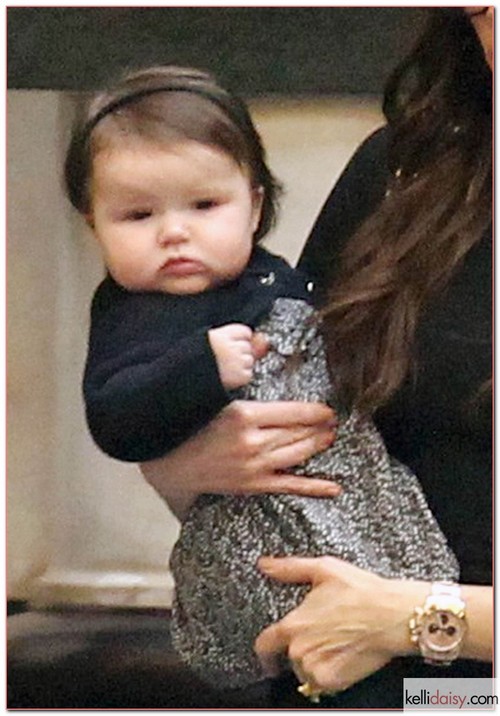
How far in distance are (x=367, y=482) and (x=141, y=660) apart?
0.23 meters

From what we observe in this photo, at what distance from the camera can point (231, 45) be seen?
0.92 meters

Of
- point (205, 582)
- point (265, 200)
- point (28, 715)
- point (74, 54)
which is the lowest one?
point (28, 715)

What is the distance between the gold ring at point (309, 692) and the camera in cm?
90

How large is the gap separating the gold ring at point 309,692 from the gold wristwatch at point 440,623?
87mm

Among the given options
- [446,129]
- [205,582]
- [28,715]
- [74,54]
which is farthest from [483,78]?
[28,715]

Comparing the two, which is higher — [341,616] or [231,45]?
[231,45]

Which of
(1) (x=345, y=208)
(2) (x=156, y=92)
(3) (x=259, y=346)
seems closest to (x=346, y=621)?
(3) (x=259, y=346)

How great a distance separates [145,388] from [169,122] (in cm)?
20

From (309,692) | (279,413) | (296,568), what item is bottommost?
(309,692)

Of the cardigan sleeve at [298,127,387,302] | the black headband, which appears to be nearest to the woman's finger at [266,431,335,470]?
the cardigan sleeve at [298,127,387,302]

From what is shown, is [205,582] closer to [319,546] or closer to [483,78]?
[319,546]

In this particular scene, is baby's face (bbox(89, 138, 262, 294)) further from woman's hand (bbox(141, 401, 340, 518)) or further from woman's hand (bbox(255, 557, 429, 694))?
woman's hand (bbox(255, 557, 429, 694))

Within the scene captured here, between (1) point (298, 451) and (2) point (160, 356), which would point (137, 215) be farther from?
(1) point (298, 451)

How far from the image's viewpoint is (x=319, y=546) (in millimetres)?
884
